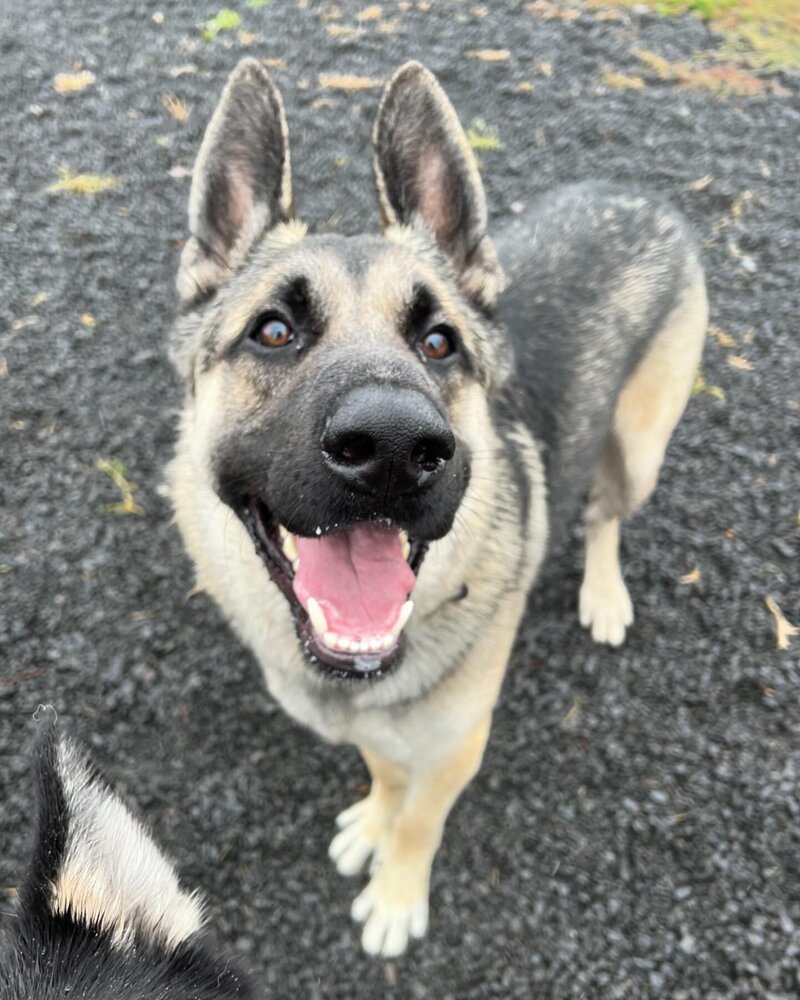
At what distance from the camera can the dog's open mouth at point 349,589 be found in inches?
74.8

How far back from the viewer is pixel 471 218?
2342mm

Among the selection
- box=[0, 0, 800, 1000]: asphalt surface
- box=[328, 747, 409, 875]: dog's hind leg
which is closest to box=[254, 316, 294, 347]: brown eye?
box=[0, 0, 800, 1000]: asphalt surface

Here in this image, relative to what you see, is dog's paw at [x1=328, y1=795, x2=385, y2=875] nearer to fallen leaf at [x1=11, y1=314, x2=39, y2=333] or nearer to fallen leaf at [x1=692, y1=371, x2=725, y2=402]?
fallen leaf at [x1=692, y1=371, x2=725, y2=402]

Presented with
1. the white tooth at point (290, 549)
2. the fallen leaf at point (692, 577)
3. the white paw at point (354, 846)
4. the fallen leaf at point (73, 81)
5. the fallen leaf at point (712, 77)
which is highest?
the fallen leaf at point (73, 81)

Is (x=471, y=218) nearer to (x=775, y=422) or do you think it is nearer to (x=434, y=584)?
(x=434, y=584)

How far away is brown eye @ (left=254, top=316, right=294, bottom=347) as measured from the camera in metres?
2.08

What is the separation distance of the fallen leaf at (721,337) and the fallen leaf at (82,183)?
4.03m

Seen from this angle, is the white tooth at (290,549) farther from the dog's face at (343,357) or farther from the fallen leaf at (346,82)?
the fallen leaf at (346,82)

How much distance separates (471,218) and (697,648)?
2.23 meters

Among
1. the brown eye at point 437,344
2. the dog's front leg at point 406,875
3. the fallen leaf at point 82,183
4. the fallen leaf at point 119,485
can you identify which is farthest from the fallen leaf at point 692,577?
the fallen leaf at point 82,183

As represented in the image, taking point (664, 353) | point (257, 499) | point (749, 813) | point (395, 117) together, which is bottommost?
point (749, 813)

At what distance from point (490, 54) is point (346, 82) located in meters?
1.33

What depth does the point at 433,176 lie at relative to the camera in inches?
93.6

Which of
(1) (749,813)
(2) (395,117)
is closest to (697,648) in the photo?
(1) (749,813)
